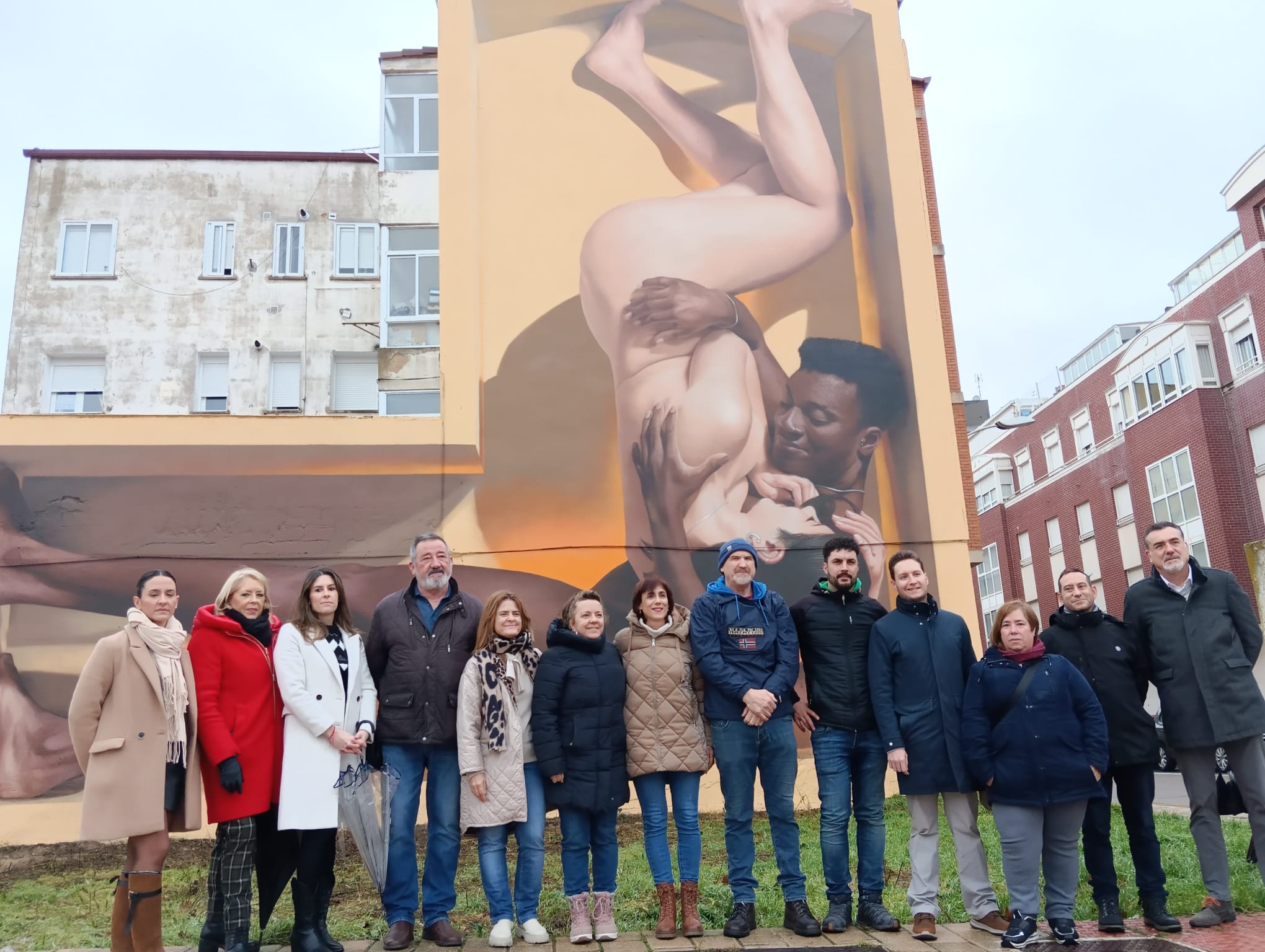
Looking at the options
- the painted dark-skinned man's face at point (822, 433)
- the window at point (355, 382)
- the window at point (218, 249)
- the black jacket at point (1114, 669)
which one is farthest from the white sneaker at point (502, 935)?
the window at point (218, 249)

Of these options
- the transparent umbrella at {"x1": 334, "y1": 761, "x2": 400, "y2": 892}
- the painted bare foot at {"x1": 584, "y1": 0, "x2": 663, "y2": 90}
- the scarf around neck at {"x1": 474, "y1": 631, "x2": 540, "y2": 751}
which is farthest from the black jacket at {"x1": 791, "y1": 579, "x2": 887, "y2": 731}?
the painted bare foot at {"x1": 584, "y1": 0, "x2": 663, "y2": 90}

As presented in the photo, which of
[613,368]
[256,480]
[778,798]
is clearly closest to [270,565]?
[256,480]

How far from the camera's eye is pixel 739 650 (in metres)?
5.78

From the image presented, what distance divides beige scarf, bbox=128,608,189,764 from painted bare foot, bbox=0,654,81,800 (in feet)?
26.0

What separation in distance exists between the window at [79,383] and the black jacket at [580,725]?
20.2 metres

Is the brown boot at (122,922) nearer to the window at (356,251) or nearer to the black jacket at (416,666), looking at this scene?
the black jacket at (416,666)

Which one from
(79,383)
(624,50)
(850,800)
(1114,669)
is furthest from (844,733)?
(79,383)

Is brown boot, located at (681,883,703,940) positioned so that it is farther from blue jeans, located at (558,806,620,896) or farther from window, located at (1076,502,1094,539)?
window, located at (1076,502,1094,539)

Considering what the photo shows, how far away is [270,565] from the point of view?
1246 centimetres

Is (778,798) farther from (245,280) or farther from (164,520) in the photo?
(245,280)

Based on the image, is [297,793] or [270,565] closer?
[297,793]

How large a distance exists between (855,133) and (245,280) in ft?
49.6

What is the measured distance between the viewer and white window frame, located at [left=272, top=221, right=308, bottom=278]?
23359 millimetres

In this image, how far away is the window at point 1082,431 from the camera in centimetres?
3584
